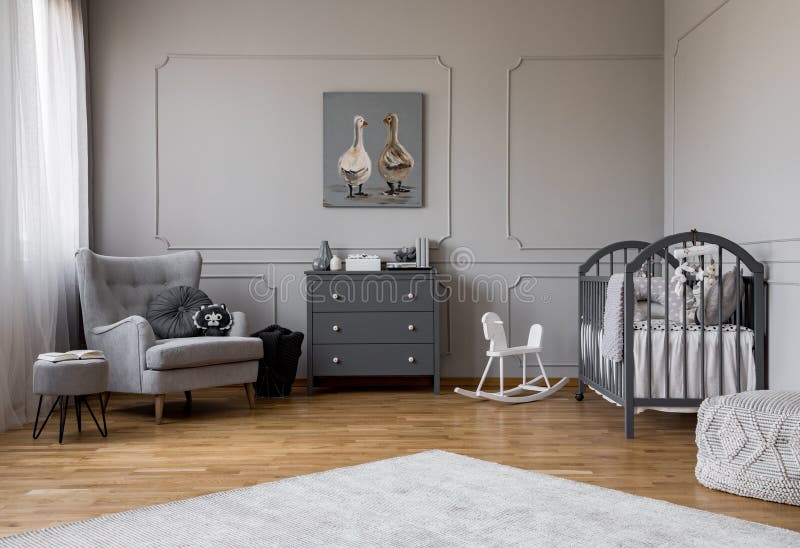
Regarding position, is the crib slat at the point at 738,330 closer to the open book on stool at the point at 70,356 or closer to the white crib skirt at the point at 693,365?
the white crib skirt at the point at 693,365

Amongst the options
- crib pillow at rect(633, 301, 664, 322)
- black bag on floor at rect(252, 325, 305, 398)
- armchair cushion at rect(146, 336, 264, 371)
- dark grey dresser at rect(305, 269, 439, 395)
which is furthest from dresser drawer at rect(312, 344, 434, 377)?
crib pillow at rect(633, 301, 664, 322)

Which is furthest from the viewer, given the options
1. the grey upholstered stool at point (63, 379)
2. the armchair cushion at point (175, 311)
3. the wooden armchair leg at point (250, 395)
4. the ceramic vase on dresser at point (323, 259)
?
the ceramic vase on dresser at point (323, 259)

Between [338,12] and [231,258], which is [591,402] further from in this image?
[338,12]

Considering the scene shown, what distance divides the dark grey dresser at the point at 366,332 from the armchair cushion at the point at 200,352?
0.58m

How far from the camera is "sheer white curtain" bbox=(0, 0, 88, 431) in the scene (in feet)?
12.4

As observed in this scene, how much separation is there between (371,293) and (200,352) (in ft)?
4.06

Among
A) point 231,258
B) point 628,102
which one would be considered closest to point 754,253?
point 628,102

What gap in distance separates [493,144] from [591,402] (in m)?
1.89

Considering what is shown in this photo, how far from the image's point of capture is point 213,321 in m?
4.41

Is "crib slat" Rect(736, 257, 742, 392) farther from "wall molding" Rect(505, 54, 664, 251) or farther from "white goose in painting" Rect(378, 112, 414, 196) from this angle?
"white goose in painting" Rect(378, 112, 414, 196)

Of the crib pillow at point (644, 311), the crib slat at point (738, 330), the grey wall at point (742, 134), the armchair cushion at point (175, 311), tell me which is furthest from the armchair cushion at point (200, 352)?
the grey wall at point (742, 134)

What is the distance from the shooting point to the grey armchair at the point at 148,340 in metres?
3.93

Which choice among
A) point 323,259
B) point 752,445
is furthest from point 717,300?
point 323,259

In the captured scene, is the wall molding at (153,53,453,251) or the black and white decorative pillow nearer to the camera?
the black and white decorative pillow
